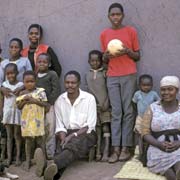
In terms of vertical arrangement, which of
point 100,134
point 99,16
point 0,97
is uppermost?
point 99,16

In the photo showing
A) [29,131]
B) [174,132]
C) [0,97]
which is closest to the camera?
[174,132]

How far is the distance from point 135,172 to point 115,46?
1548 mm

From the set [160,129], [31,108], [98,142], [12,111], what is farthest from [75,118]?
[160,129]

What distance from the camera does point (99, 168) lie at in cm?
593

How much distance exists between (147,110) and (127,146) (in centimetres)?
82

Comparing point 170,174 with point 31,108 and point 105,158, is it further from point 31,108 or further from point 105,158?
point 31,108

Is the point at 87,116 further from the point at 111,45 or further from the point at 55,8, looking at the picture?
the point at 55,8

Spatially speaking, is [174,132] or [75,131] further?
[75,131]

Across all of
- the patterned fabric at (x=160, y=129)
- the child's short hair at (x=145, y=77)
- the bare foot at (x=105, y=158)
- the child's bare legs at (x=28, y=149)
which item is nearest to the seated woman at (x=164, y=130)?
the patterned fabric at (x=160, y=129)

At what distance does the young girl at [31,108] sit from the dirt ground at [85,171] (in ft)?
0.54

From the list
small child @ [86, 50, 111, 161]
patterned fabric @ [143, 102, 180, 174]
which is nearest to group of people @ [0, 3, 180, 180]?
small child @ [86, 50, 111, 161]

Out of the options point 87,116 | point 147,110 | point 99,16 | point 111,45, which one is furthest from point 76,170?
point 99,16

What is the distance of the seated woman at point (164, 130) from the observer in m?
5.31

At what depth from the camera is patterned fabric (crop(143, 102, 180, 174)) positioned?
209 inches
